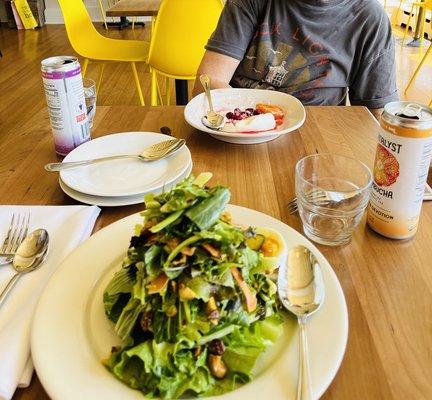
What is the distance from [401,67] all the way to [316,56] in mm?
3690

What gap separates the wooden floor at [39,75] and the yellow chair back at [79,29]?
1.62 ft

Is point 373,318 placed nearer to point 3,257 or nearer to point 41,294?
point 41,294

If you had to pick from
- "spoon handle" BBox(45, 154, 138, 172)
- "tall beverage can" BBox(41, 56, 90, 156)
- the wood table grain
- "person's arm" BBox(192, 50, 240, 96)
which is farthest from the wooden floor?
"spoon handle" BBox(45, 154, 138, 172)

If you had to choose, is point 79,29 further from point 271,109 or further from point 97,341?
point 97,341

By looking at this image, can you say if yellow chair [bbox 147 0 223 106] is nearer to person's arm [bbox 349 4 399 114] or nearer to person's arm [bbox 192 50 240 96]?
person's arm [bbox 192 50 240 96]

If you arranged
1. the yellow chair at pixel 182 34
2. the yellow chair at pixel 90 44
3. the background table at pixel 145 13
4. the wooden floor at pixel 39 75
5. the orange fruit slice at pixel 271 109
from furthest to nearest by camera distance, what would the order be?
the wooden floor at pixel 39 75 → the yellow chair at pixel 90 44 → the background table at pixel 145 13 → the yellow chair at pixel 182 34 → the orange fruit slice at pixel 271 109

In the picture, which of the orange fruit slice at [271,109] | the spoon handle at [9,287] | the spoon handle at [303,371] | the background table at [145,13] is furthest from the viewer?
the background table at [145,13]

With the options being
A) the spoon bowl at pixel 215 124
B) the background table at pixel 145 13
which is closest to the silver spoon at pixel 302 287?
the spoon bowl at pixel 215 124

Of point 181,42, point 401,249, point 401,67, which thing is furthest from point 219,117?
point 401,67

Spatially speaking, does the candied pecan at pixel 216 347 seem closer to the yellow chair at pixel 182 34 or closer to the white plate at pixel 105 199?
the white plate at pixel 105 199

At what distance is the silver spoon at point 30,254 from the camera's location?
667mm

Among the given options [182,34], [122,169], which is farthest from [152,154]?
[182,34]

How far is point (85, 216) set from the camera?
79 centimetres

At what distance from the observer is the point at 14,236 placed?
2.46ft
